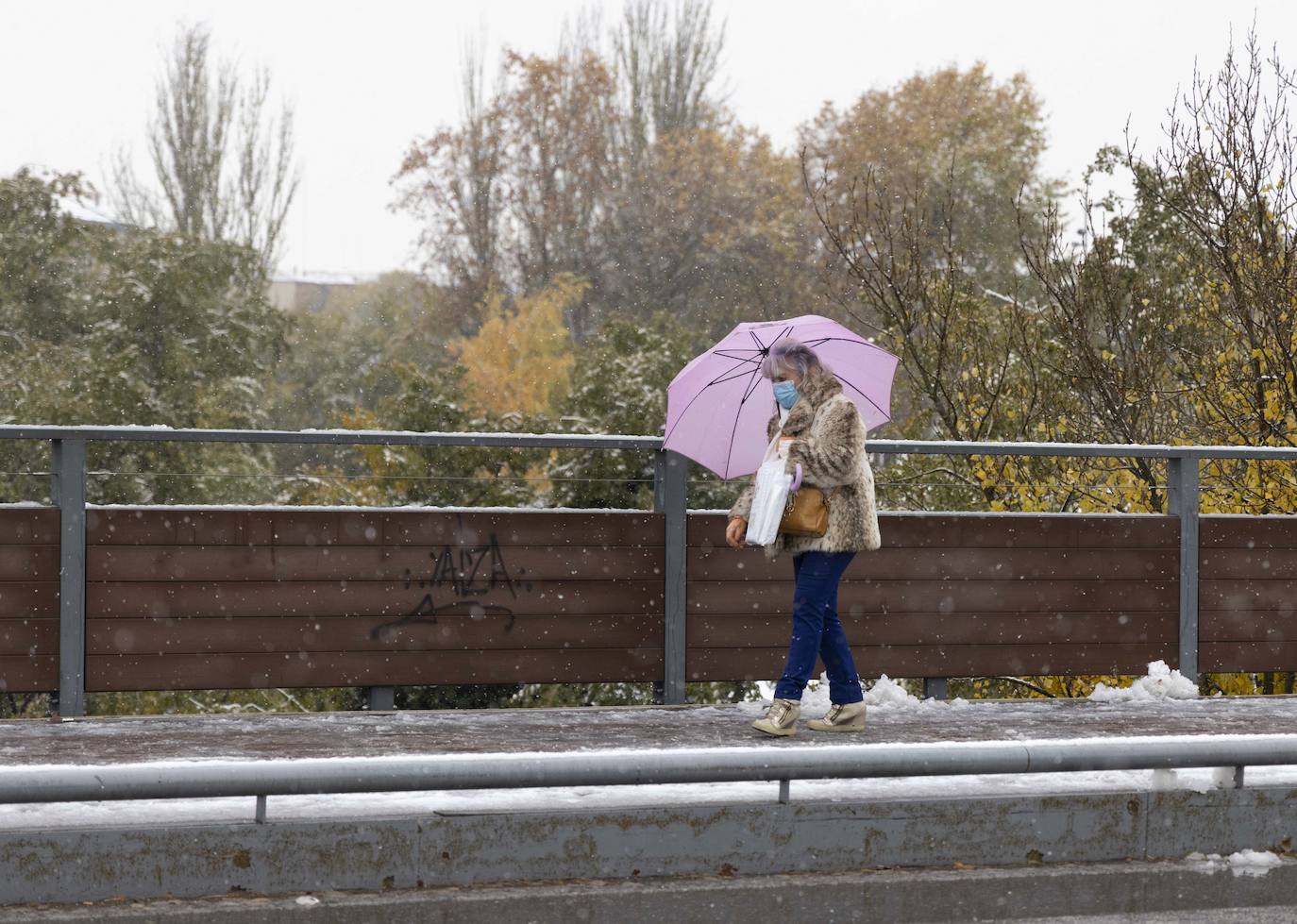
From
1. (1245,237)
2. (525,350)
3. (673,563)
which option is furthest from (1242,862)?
(525,350)

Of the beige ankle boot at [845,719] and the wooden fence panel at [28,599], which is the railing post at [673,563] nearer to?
the beige ankle boot at [845,719]

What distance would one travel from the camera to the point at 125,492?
27.1 metres

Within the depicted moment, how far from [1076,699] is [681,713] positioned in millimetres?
1953

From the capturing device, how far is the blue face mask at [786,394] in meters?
6.64

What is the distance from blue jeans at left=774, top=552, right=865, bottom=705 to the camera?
6676 mm

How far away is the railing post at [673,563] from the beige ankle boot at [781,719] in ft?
3.06

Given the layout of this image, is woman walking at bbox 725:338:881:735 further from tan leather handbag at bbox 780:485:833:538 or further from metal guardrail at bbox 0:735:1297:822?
metal guardrail at bbox 0:735:1297:822

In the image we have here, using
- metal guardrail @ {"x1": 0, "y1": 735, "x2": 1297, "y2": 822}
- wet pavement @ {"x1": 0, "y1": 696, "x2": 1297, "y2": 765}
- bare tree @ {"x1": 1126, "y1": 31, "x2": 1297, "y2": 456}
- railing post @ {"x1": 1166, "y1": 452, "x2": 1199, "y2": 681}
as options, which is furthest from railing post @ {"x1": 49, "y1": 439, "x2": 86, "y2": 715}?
bare tree @ {"x1": 1126, "y1": 31, "x2": 1297, "y2": 456}

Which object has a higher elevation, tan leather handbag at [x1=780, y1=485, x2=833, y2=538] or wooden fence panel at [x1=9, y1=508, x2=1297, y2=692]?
tan leather handbag at [x1=780, y1=485, x2=833, y2=538]

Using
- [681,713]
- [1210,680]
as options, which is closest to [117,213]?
[1210,680]

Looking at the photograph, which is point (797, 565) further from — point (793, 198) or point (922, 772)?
point (793, 198)

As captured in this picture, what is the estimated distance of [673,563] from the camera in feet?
25.2

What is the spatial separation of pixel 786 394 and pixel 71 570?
9.69 feet

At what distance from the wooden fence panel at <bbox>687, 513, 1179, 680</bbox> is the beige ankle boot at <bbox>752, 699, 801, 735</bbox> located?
0.97 metres
